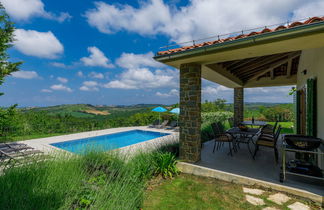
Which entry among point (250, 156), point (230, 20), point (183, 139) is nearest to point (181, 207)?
point (183, 139)

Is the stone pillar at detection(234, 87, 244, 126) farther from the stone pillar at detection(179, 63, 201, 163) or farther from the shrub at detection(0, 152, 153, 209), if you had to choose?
the shrub at detection(0, 152, 153, 209)

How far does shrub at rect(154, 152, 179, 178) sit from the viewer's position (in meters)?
4.39

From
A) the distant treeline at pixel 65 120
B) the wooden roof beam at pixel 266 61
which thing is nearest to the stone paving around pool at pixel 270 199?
the wooden roof beam at pixel 266 61

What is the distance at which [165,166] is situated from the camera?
447 centimetres

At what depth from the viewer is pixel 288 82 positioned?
31.3 ft

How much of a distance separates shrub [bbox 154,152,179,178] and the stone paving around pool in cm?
194

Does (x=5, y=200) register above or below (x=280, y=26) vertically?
below

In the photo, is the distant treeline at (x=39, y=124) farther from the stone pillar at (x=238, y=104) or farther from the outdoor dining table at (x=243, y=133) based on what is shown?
the outdoor dining table at (x=243, y=133)

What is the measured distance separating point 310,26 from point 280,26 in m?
0.49

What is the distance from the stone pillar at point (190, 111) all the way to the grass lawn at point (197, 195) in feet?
2.91

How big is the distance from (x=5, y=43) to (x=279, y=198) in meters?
12.9

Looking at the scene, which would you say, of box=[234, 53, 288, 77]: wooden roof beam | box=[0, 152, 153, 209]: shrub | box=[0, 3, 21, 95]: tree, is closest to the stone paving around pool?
box=[0, 152, 153, 209]: shrub

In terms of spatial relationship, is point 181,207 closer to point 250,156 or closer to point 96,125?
point 250,156

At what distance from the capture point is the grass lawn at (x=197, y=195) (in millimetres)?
3038
